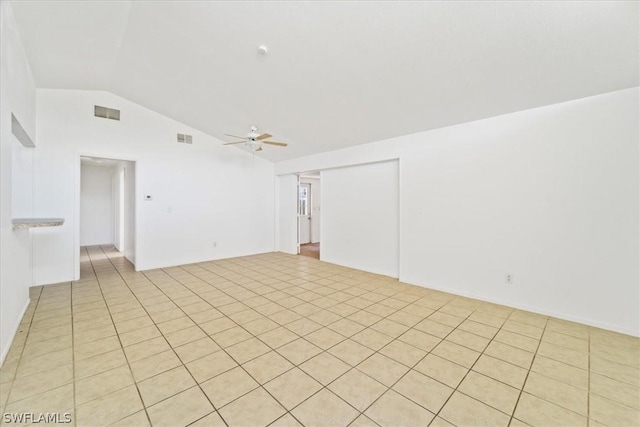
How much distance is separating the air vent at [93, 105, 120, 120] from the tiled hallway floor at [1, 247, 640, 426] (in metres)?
3.14

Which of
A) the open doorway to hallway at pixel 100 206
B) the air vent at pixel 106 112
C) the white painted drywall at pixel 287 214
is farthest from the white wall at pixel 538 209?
the open doorway to hallway at pixel 100 206

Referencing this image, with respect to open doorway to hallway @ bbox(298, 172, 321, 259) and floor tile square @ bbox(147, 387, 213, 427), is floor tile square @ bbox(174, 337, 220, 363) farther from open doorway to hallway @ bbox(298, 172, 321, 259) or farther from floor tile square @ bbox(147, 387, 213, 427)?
open doorway to hallway @ bbox(298, 172, 321, 259)

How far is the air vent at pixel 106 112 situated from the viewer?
15.0ft

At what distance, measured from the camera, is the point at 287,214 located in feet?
23.4

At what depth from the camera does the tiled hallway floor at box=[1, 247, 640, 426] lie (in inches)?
64.7

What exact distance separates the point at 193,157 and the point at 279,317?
4.35 metres

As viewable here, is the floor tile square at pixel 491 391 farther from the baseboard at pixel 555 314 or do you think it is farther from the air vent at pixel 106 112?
the air vent at pixel 106 112

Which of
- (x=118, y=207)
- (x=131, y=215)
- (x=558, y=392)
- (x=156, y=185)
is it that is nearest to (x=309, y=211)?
(x=156, y=185)

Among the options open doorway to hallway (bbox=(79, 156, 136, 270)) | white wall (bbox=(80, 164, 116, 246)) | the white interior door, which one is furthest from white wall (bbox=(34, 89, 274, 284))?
white wall (bbox=(80, 164, 116, 246))

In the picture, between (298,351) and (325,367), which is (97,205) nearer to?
(298,351)

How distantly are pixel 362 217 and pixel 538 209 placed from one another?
2779 mm

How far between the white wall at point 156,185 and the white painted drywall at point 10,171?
64cm

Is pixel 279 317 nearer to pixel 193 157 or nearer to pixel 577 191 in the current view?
pixel 577 191

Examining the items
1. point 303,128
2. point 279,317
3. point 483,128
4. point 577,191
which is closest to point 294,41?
point 303,128
